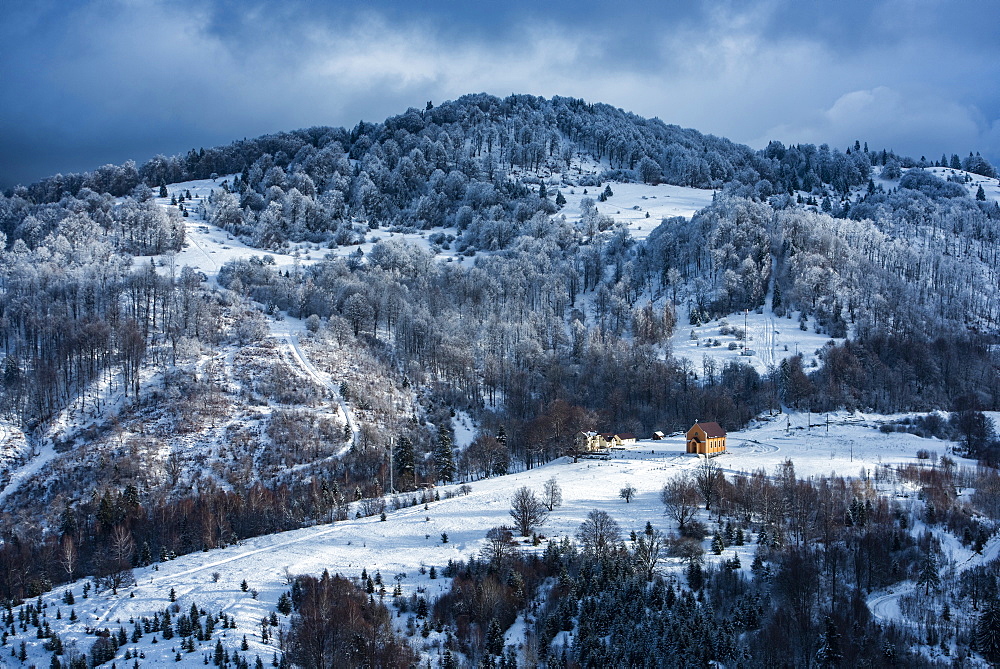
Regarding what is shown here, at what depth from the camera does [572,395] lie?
8138 cm

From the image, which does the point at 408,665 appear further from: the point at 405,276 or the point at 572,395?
the point at 405,276

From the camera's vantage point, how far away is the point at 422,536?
143ft

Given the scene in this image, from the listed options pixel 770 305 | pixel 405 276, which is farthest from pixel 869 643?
pixel 405 276

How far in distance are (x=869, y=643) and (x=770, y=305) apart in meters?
72.4

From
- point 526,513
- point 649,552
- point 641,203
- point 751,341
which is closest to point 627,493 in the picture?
point 526,513

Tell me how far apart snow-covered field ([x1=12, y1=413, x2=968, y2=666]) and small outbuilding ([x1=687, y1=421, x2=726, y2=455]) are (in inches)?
45.0

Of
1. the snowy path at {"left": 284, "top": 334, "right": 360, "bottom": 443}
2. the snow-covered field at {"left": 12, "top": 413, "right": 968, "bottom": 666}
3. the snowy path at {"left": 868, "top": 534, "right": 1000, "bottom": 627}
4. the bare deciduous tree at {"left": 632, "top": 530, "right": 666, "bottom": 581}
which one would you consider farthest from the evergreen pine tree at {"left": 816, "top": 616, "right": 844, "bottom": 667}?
the snowy path at {"left": 284, "top": 334, "right": 360, "bottom": 443}

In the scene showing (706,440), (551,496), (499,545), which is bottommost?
(499,545)

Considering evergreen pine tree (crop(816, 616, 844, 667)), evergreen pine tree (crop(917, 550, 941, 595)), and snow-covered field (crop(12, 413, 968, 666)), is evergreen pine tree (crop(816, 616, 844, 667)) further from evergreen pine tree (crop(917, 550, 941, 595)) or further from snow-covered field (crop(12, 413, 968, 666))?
evergreen pine tree (crop(917, 550, 941, 595))

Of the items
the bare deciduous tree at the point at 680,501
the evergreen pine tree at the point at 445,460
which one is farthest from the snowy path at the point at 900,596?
the evergreen pine tree at the point at 445,460

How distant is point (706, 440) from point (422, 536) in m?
26.5

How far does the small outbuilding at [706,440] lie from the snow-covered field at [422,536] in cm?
114

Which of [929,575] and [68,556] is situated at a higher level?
[929,575]

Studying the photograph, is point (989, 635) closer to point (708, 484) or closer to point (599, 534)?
point (599, 534)
